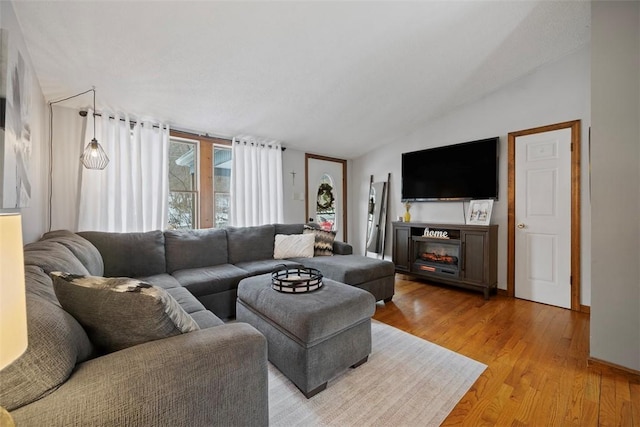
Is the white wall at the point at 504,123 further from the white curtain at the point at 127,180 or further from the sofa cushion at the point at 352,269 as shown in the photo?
the white curtain at the point at 127,180

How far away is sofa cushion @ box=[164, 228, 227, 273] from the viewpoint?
2.77 metres

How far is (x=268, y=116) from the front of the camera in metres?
3.26

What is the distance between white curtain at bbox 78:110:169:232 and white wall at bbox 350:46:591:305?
3451 millimetres

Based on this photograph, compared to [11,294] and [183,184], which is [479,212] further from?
[11,294]

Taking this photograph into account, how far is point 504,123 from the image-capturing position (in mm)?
3352

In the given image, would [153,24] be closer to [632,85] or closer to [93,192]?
[93,192]

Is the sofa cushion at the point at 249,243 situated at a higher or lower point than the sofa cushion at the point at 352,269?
higher

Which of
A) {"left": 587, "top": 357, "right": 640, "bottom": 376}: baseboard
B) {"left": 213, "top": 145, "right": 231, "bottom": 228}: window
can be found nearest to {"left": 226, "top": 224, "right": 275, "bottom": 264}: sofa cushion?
{"left": 213, "top": 145, "right": 231, "bottom": 228}: window

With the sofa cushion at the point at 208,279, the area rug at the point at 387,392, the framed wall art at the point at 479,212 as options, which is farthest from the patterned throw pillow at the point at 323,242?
the framed wall art at the point at 479,212

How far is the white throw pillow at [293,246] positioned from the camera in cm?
338

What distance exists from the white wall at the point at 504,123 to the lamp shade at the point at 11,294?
407cm

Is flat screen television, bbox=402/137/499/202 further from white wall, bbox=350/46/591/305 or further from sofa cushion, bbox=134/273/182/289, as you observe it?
sofa cushion, bbox=134/273/182/289

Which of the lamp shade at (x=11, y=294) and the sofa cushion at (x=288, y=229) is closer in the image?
the lamp shade at (x=11, y=294)

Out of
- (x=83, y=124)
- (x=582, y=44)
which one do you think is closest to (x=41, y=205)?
(x=83, y=124)
